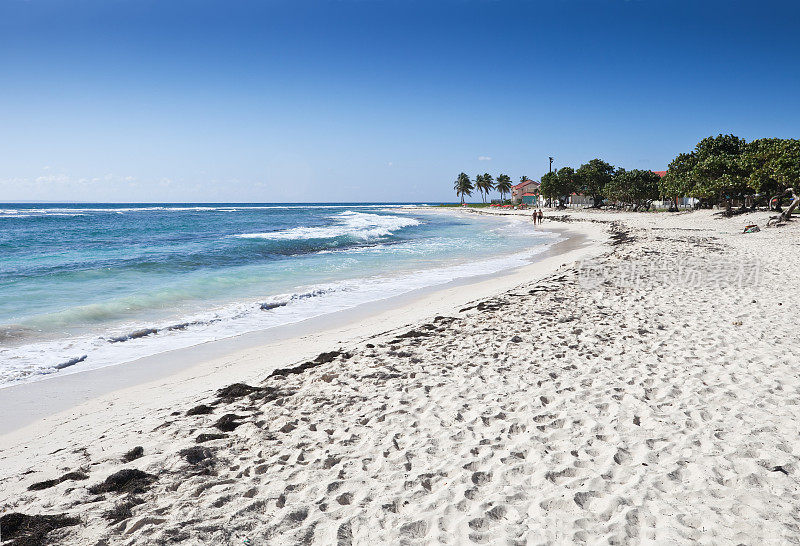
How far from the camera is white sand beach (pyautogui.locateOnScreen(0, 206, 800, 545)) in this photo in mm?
3240

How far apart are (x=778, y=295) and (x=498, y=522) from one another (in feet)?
34.0

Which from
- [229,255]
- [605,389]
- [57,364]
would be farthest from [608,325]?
[229,255]

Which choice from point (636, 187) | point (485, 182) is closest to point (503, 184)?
point (485, 182)

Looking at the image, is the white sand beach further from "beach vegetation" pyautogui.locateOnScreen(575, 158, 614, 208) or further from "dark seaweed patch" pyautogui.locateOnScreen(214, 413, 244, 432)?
"beach vegetation" pyautogui.locateOnScreen(575, 158, 614, 208)

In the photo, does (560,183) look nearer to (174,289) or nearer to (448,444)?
(174,289)

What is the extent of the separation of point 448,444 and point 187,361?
553cm

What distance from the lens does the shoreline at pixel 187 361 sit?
19.5ft

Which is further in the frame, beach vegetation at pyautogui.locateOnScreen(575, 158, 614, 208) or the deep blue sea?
beach vegetation at pyautogui.locateOnScreen(575, 158, 614, 208)

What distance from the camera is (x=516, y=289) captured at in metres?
12.2

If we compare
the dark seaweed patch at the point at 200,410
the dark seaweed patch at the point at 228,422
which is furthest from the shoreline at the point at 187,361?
the dark seaweed patch at the point at 228,422

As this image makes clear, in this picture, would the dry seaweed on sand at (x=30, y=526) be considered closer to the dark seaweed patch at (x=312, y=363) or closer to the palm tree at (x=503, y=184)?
the dark seaweed patch at (x=312, y=363)

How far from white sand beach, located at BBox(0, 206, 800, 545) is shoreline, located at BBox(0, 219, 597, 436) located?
186 millimetres

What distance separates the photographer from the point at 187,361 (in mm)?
7703

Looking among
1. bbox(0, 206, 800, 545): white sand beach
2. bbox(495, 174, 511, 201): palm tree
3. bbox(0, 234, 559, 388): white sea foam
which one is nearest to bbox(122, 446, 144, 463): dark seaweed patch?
bbox(0, 206, 800, 545): white sand beach
